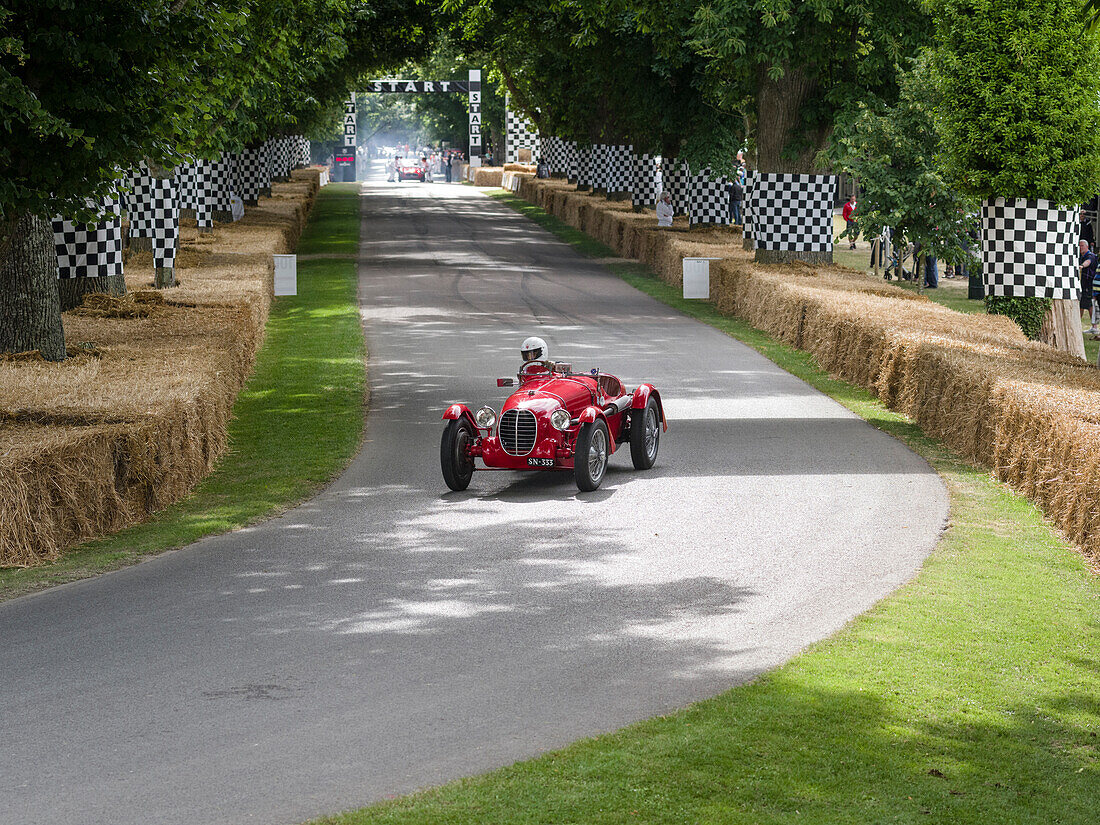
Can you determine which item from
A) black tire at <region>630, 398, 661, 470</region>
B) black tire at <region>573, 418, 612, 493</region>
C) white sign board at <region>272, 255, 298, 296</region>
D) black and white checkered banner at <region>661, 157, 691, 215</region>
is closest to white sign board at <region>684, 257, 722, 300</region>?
white sign board at <region>272, 255, 298, 296</region>

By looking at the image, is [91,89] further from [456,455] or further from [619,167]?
[619,167]

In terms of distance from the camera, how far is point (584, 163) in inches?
2119

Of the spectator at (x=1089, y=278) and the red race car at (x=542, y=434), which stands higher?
the spectator at (x=1089, y=278)

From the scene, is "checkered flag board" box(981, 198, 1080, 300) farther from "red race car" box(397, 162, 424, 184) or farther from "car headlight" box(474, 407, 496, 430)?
"red race car" box(397, 162, 424, 184)

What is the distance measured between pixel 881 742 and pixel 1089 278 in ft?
59.0

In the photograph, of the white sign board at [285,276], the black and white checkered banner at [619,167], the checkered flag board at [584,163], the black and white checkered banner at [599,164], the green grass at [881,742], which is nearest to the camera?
the green grass at [881,742]

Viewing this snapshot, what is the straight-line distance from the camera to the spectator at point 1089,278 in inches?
808

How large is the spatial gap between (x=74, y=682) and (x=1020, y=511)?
667 centimetres

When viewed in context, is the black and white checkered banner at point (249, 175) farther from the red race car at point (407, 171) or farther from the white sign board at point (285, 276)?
the red race car at point (407, 171)

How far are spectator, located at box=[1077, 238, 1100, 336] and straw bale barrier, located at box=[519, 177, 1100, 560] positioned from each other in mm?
3449

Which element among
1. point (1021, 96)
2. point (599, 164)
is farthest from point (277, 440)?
point (599, 164)

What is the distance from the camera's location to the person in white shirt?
33.3 meters

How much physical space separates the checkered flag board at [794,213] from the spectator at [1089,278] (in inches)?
174

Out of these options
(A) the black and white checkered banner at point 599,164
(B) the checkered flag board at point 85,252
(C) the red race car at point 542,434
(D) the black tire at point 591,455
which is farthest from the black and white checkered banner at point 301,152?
(D) the black tire at point 591,455
